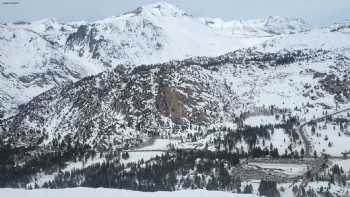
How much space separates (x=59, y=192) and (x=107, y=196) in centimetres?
610

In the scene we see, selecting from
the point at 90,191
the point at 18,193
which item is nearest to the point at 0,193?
the point at 18,193

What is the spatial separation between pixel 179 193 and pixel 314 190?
392ft

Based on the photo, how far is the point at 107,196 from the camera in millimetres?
78125

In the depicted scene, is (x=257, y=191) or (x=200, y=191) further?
(x=257, y=191)

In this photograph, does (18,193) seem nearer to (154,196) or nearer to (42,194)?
(42,194)

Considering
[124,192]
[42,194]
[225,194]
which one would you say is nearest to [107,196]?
[124,192]

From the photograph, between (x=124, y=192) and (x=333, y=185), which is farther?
(x=333, y=185)

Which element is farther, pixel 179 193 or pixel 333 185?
pixel 333 185

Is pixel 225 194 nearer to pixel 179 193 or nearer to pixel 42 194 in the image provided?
pixel 179 193

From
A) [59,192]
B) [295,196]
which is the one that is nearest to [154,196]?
[59,192]

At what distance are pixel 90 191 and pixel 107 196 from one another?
3106 mm

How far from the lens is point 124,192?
264 feet

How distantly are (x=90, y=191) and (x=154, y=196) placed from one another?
786cm

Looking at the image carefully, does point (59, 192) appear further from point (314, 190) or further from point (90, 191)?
point (314, 190)
